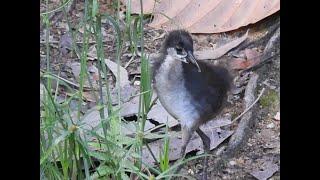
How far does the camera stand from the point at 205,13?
1.98 meters

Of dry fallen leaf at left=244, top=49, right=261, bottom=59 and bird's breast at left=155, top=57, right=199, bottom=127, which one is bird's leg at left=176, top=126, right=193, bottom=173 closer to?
bird's breast at left=155, top=57, right=199, bottom=127

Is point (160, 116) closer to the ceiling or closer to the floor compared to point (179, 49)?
closer to the floor

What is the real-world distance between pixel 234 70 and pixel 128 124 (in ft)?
0.77

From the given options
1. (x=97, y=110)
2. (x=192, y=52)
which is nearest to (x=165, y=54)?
(x=192, y=52)

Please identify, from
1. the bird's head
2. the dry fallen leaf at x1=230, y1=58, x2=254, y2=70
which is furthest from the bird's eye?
the dry fallen leaf at x1=230, y1=58, x2=254, y2=70

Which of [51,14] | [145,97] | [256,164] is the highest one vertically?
[51,14]

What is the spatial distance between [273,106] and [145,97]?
0.83 ft

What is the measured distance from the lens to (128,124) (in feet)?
6.44

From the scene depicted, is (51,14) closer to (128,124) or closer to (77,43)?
(77,43)

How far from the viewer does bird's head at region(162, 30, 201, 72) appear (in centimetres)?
197

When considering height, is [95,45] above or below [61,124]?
above

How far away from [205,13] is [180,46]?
0.27 ft

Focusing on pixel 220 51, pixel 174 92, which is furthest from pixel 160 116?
pixel 220 51

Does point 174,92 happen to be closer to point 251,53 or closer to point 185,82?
point 185,82
